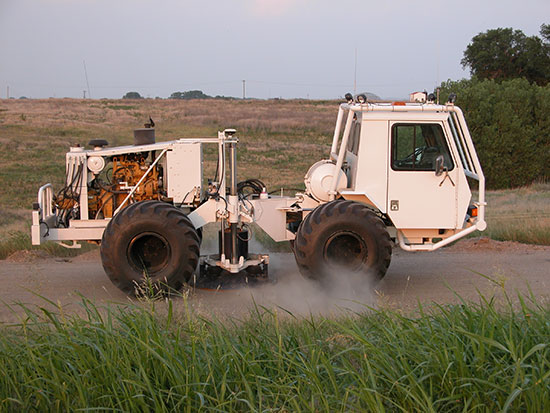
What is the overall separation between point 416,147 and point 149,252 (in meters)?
3.74

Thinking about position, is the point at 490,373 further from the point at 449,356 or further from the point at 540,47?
the point at 540,47

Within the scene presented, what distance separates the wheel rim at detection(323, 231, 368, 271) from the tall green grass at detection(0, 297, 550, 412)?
3.23 m

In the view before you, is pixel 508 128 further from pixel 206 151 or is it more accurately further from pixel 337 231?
pixel 337 231

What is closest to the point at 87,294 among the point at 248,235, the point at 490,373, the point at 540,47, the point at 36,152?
the point at 248,235

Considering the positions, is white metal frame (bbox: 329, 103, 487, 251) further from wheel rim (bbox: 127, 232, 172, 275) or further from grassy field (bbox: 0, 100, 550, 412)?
grassy field (bbox: 0, 100, 550, 412)

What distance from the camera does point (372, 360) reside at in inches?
181

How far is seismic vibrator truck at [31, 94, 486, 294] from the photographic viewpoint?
8266 mm

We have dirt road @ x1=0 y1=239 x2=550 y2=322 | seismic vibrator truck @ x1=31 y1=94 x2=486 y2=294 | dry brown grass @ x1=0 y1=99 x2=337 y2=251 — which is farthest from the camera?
dry brown grass @ x1=0 y1=99 x2=337 y2=251

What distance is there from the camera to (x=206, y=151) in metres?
34.6

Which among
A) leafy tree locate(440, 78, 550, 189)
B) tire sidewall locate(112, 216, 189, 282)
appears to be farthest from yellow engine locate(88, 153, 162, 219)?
leafy tree locate(440, 78, 550, 189)

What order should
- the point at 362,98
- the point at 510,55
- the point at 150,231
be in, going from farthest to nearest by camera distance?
the point at 510,55
the point at 362,98
the point at 150,231

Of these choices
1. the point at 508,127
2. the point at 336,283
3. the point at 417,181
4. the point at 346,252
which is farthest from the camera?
the point at 508,127

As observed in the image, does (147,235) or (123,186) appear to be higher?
(123,186)

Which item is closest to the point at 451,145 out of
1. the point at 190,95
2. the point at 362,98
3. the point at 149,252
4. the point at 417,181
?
the point at 417,181
